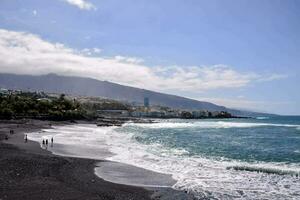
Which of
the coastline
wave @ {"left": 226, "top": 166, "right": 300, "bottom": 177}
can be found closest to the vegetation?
the coastline

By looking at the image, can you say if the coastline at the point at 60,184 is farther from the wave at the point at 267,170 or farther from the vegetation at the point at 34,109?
the vegetation at the point at 34,109

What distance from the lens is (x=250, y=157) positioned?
42.2 meters

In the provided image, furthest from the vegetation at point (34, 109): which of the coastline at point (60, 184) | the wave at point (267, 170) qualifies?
the wave at point (267, 170)

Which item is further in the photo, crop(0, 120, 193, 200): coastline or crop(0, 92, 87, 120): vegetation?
crop(0, 92, 87, 120): vegetation

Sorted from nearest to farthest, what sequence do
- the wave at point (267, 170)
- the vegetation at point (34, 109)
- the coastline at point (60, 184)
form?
the coastline at point (60, 184), the wave at point (267, 170), the vegetation at point (34, 109)

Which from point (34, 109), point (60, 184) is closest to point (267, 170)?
point (60, 184)

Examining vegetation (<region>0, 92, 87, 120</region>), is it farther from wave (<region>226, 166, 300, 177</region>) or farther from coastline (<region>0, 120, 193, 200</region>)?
wave (<region>226, 166, 300, 177</region>)

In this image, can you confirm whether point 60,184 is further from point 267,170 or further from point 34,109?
point 34,109

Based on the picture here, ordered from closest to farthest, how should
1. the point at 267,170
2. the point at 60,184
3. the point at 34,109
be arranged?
the point at 60,184 → the point at 267,170 → the point at 34,109

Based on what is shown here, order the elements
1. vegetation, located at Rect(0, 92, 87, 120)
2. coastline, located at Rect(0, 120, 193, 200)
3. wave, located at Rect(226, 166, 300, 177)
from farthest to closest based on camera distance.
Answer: vegetation, located at Rect(0, 92, 87, 120) < wave, located at Rect(226, 166, 300, 177) < coastline, located at Rect(0, 120, 193, 200)

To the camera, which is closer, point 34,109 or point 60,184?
point 60,184

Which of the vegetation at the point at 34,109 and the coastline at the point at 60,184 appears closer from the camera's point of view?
the coastline at the point at 60,184

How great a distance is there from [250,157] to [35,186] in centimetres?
2682

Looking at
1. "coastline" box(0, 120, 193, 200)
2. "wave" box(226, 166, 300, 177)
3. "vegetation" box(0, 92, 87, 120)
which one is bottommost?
"coastline" box(0, 120, 193, 200)
